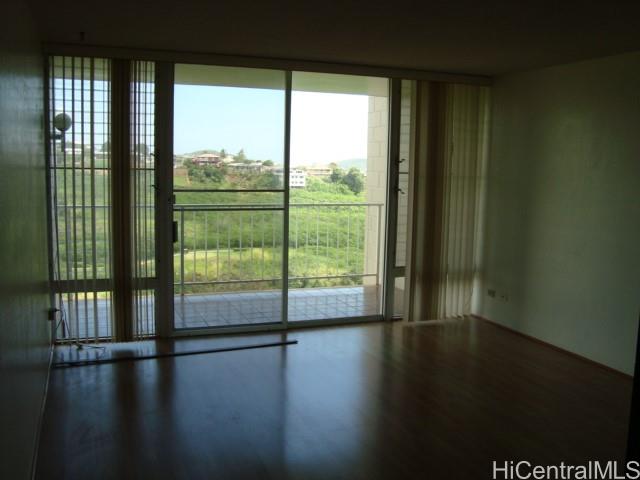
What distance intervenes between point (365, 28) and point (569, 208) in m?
2.32

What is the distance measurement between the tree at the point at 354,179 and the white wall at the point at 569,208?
218cm

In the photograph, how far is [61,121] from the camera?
4359mm

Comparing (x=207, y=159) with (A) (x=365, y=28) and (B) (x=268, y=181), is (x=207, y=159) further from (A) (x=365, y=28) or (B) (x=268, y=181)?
(A) (x=365, y=28)

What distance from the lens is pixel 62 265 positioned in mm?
4508

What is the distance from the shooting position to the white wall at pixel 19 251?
1.96 m

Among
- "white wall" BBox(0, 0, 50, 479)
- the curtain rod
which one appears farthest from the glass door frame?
"white wall" BBox(0, 0, 50, 479)

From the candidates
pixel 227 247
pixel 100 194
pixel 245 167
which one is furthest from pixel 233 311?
pixel 100 194

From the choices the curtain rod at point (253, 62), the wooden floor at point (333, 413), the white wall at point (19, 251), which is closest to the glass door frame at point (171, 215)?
the curtain rod at point (253, 62)

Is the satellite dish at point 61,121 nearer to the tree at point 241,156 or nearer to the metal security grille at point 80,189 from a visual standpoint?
the metal security grille at point 80,189

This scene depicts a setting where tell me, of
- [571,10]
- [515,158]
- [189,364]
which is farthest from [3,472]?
[515,158]

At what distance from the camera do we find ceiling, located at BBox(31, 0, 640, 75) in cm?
315

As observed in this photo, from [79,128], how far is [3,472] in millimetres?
3168

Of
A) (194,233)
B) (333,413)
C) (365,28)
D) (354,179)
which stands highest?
(365,28)

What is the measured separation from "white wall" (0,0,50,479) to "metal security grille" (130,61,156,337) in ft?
2.99
